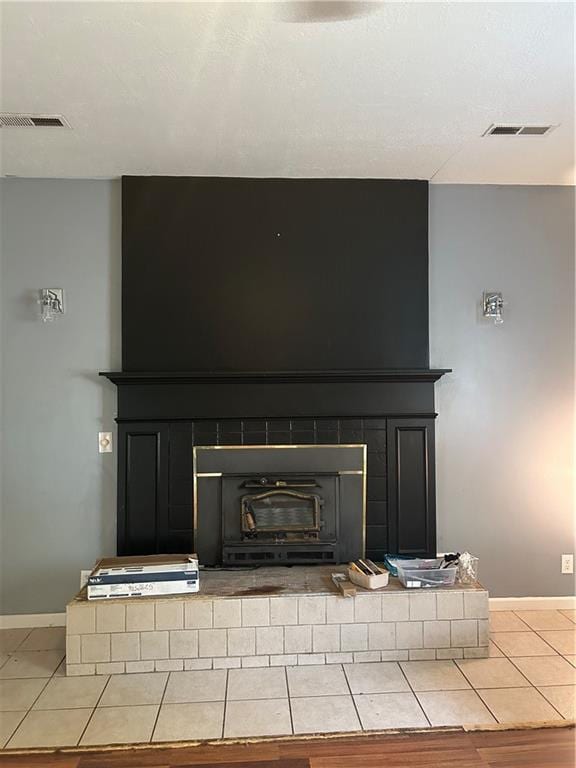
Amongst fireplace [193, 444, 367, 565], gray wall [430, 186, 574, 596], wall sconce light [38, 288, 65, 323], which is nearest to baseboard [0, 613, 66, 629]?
fireplace [193, 444, 367, 565]

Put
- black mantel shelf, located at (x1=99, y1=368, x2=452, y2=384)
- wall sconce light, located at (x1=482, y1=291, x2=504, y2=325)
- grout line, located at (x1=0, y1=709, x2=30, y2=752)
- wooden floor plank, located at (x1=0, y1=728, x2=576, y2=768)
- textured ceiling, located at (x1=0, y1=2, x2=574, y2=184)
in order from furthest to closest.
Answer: wall sconce light, located at (x1=482, y1=291, x2=504, y2=325) < black mantel shelf, located at (x1=99, y1=368, x2=452, y2=384) < grout line, located at (x1=0, y1=709, x2=30, y2=752) < wooden floor plank, located at (x1=0, y1=728, x2=576, y2=768) < textured ceiling, located at (x1=0, y1=2, x2=574, y2=184)

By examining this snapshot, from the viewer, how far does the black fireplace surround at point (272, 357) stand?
11.3ft

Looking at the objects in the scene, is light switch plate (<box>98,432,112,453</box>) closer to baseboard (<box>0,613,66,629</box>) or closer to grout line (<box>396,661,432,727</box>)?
baseboard (<box>0,613,66,629</box>)

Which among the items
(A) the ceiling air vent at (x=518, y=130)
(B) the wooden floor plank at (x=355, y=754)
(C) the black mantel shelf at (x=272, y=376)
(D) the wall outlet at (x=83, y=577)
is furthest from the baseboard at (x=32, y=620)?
(A) the ceiling air vent at (x=518, y=130)

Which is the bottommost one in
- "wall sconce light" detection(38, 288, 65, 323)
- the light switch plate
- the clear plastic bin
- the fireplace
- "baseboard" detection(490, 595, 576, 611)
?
"baseboard" detection(490, 595, 576, 611)

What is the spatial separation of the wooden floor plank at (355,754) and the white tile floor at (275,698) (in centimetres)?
7

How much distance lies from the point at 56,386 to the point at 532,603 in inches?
121

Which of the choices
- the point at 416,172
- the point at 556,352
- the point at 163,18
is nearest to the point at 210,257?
the point at 416,172

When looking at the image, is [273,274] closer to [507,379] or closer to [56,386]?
[56,386]

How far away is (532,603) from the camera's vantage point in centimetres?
364

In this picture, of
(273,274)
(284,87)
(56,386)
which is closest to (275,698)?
(56,386)

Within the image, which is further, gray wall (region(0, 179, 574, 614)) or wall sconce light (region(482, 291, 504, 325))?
wall sconce light (region(482, 291, 504, 325))

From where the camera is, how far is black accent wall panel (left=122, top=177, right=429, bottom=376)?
3471 millimetres

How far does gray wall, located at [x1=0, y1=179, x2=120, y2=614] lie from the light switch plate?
3cm
